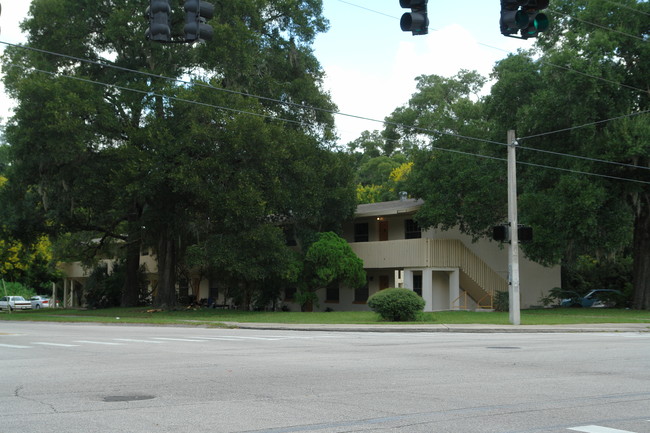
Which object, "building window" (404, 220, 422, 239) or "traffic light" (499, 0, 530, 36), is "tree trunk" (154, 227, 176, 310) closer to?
"building window" (404, 220, 422, 239)

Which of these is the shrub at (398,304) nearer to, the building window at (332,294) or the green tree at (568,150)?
the green tree at (568,150)

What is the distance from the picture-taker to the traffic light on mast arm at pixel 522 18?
10.8 metres

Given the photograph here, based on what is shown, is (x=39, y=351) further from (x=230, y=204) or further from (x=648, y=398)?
(x=230, y=204)

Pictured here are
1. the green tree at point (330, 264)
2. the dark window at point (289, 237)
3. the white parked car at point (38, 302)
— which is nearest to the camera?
the green tree at point (330, 264)

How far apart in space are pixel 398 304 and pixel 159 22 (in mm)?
18125

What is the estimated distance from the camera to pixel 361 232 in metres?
46.7

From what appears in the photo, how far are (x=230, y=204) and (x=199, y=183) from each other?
1.89 m

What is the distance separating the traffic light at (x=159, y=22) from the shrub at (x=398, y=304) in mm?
17934

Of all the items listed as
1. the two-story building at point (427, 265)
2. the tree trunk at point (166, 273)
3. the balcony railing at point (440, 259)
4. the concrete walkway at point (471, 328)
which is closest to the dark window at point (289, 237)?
the two-story building at point (427, 265)

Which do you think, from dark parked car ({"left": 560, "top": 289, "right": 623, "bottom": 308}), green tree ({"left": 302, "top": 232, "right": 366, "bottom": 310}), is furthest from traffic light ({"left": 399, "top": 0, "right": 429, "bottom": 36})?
dark parked car ({"left": 560, "top": 289, "right": 623, "bottom": 308})

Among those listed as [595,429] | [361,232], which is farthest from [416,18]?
[361,232]

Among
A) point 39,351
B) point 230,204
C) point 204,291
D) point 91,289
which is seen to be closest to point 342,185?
point 230,204

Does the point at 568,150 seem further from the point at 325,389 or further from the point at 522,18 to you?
the point at 325,389

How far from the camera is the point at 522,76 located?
127 feet
